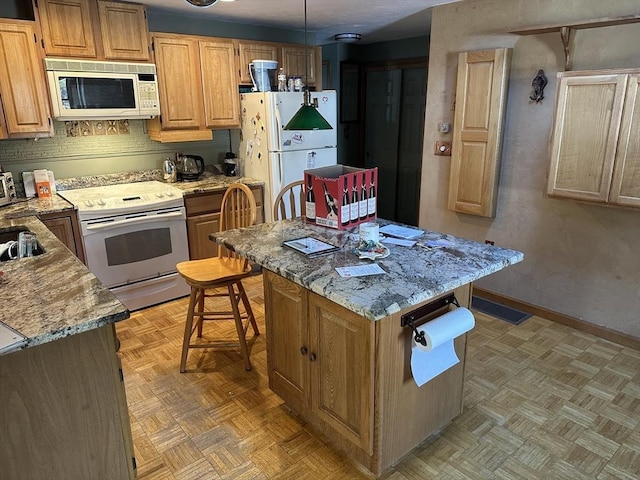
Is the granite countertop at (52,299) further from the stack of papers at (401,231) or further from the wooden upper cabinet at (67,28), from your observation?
the wooden upper cabinet at (67,28)

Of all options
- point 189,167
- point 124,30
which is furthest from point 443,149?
point 124,30

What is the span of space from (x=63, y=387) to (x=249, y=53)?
11.0 ft

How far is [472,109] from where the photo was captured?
10.9 ft

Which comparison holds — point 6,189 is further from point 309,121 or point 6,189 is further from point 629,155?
point 629,155

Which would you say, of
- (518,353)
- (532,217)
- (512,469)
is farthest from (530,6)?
(512,469)

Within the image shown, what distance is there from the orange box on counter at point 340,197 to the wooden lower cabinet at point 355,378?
532 millimetres

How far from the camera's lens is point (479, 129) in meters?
3.32

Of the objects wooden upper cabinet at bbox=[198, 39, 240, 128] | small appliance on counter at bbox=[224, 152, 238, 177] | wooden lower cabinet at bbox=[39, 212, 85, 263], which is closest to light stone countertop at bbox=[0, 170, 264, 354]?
wooden lower cabinet at bbox=[39, 212, 85, 263]

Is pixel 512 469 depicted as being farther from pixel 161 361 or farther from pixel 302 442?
pixel 161 361

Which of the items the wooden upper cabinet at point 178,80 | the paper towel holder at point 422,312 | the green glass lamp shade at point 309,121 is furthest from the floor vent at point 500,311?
the wooden upper cabinet at point 178,80

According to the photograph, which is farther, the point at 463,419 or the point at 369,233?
the point at 463,419

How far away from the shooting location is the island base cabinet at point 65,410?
1.44 m

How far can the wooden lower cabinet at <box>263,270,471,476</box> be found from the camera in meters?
1.73

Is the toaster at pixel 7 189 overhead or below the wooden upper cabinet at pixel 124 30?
below
